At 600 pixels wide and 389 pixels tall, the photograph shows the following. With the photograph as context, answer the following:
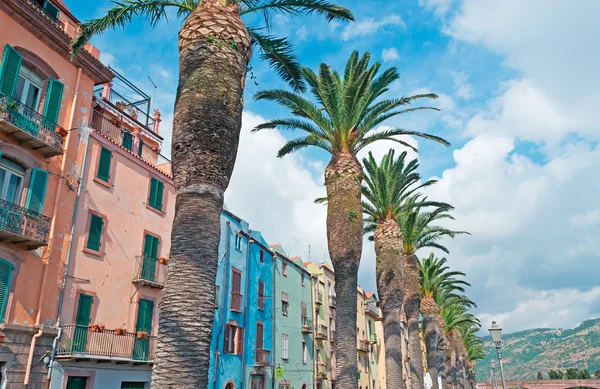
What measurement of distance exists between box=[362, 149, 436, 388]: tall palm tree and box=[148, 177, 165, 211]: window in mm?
11456

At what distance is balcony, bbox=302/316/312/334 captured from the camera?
41.7 m

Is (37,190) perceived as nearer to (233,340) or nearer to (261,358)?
(233,340)

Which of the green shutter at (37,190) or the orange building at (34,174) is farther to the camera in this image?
the green shutter at (37,190)

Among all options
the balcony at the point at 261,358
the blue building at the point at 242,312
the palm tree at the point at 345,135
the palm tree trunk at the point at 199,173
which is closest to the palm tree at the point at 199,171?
the palm tree trunk at the point at 199,173

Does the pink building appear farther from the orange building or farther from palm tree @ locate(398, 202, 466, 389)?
palm tree @ locate(398, 202, 466, 389)

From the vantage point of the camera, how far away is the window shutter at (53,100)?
19.1 m

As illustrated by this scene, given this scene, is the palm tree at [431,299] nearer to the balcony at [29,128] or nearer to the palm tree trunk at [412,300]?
the palm tree trunk at [412,300]

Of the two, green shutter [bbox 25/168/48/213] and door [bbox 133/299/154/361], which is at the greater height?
green shutter [bbox 25/168/48/213]

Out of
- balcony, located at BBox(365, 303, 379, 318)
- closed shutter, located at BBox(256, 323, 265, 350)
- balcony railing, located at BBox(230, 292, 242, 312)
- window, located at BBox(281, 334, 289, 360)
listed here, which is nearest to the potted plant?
balcony railing, located at BBox(230, 292, 242, 312)

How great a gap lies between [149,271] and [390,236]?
501 inches

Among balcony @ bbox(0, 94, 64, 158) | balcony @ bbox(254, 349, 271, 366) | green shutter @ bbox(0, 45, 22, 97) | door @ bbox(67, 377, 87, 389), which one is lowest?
door @ bbox(67, 377, 87, 389)

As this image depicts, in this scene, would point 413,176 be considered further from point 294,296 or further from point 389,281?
point 294,296

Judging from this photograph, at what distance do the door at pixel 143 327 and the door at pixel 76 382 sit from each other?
2414 millimetres

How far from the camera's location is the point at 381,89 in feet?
65.7
